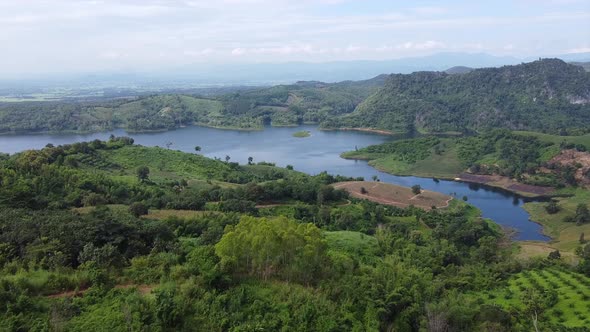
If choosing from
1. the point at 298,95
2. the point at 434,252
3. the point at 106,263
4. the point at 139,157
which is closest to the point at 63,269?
the point at 106,263

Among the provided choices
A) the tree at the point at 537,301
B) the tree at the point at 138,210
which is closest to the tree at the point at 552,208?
the tree at the point at 537,301

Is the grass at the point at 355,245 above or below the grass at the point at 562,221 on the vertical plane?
above

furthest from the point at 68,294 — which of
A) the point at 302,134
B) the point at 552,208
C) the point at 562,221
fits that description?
the point at 302,134

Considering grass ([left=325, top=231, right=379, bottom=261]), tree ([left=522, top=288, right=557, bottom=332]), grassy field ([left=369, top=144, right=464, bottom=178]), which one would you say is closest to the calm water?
grassy field ([left=369, top=144, right=464, bottom=178])

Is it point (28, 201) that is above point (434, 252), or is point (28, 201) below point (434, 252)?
above

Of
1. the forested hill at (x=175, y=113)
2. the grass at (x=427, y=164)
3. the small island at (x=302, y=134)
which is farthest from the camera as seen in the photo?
the forested hill at (x=175, y=113)

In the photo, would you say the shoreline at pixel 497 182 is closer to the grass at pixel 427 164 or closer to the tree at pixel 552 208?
the grass at pixel 427 164

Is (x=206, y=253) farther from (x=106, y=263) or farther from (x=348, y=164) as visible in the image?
(x=348, y=164)

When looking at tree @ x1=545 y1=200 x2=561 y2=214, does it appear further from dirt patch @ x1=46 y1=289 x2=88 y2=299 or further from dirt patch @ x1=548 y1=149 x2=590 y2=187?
dirt patch @ x1=46 y1=289 x2=88 y2=299
